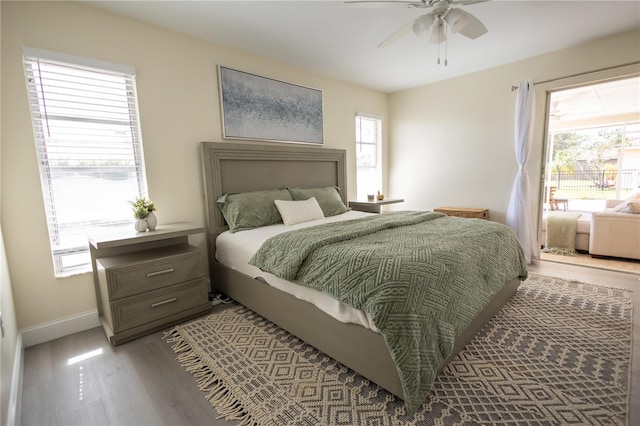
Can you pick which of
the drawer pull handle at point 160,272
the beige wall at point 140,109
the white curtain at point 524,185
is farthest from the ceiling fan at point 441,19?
the drawer pull handle at point 160,272

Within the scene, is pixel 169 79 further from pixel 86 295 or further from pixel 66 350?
pixel 66 350

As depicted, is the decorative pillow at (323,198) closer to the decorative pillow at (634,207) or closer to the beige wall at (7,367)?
the beige wall at (7,367)

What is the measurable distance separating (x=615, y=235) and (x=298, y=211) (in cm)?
392

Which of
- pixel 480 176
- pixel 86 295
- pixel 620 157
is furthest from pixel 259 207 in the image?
pixel 620 157

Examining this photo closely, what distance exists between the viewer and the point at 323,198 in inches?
138

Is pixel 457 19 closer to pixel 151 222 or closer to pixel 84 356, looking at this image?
pixel 151 222

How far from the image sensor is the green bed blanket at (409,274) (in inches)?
51.9

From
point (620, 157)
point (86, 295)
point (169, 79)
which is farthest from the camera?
point (620, 157)

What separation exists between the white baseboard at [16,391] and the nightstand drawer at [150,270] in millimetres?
561

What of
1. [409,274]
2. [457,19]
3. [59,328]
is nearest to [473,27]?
[457,19]

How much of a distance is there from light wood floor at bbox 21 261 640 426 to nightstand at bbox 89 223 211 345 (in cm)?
14

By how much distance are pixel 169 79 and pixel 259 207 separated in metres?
1.42

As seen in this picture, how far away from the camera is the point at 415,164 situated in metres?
4.71

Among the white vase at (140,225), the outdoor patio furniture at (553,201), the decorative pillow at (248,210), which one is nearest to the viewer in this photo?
the white vase at (140,225)
